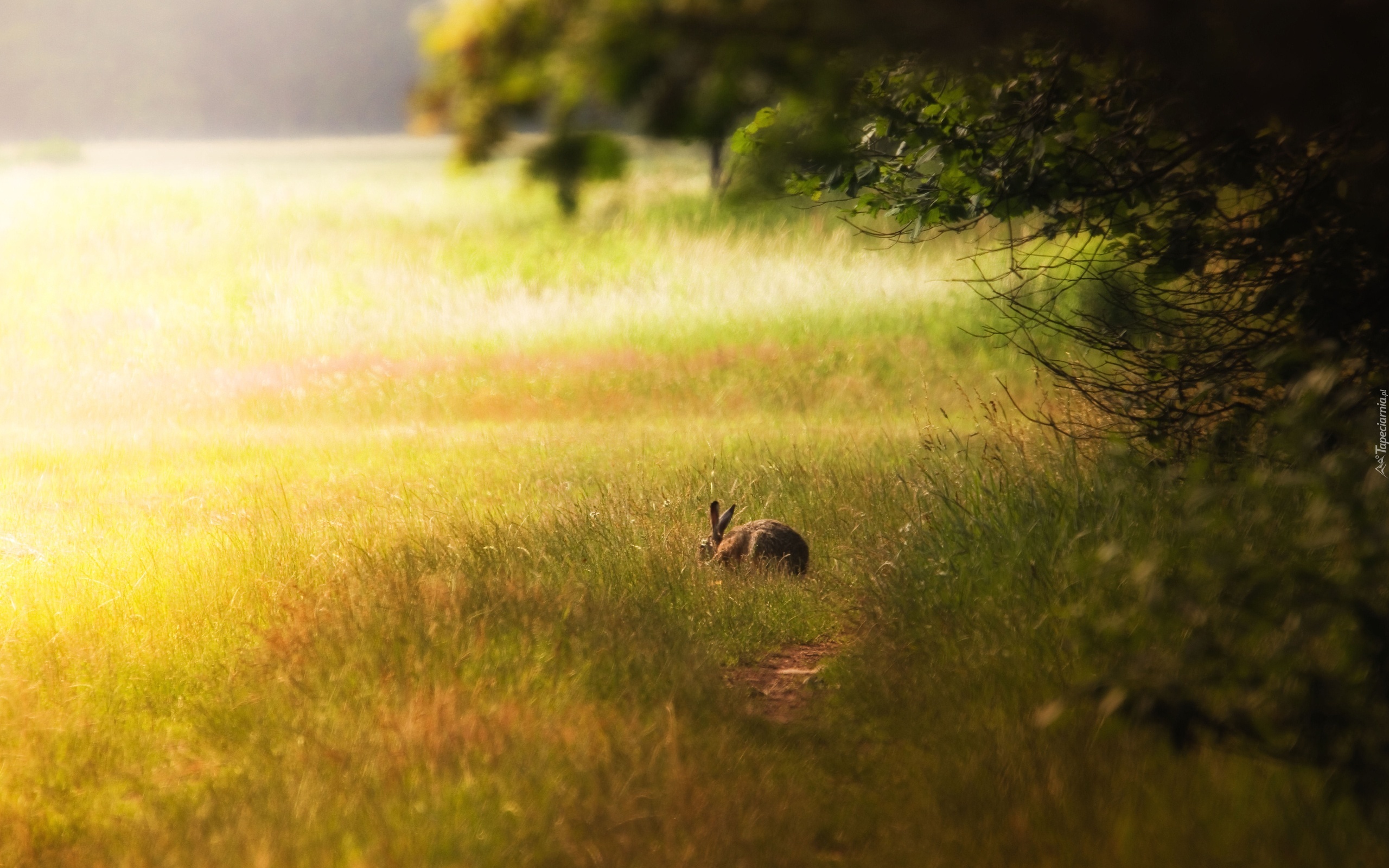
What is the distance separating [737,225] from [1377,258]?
1383 cm

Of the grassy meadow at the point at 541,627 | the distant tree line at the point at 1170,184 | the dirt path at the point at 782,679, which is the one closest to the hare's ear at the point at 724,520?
the grassy meadow at the point at 541,627

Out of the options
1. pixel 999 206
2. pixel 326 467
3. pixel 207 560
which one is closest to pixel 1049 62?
pixel 999 206

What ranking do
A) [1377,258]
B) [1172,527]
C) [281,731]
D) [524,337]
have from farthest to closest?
[524,337], [1172,527], [1377,258], [281,731]

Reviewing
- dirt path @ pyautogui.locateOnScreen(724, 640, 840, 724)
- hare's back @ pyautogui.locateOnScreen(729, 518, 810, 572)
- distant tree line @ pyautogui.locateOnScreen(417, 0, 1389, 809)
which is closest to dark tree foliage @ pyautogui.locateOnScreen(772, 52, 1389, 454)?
distant tree line @ pyautogui.locateOnScreen(417, 0, 1389, 809)

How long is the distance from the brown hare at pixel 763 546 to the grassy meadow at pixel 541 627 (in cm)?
14

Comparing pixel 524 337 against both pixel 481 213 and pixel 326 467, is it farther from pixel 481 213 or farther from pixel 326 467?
pixel 326 467

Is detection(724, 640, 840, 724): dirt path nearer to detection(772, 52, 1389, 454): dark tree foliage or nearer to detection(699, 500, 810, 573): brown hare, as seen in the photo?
detection(699, 500, 810, 573): brown hare

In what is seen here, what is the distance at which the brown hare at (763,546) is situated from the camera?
664 cm

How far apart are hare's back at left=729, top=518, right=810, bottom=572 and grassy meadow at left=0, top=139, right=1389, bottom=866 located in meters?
0.14

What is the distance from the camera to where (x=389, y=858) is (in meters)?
3.50

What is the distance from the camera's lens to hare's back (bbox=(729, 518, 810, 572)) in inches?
262

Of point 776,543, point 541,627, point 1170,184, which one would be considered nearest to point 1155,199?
point 1170,184

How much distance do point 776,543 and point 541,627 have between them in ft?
5.91

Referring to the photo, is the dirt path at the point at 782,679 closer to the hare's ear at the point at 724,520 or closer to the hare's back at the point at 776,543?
the hare's back at the point at 776,543
